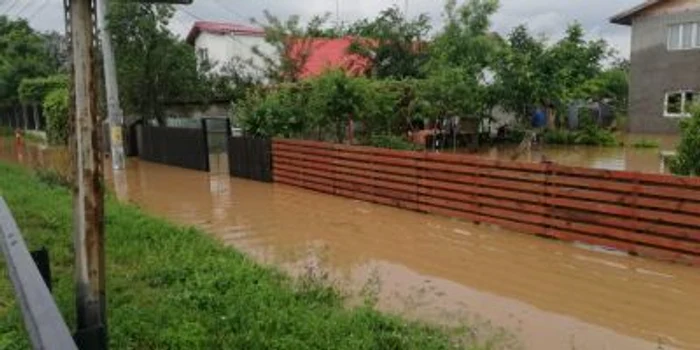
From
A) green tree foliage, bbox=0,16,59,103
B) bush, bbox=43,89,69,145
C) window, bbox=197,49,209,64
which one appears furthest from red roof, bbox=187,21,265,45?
bush, bbox=43,89,69,145

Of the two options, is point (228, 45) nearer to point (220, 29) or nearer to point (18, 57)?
point (220, 29)

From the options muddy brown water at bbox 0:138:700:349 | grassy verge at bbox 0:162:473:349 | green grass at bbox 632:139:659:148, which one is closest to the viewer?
grassy verge at bbox 0:162:473:349

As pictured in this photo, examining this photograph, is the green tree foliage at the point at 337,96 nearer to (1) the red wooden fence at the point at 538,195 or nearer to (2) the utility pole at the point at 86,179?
(1) the red wooden fence at the point at 538,195

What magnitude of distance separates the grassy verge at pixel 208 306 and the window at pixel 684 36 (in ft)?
83.7

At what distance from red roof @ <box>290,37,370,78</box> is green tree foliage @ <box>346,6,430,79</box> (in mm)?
423

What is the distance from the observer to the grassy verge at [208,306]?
5.27 m

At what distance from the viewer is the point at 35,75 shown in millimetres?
38812

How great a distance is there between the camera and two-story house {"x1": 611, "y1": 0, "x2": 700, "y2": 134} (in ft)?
92.9

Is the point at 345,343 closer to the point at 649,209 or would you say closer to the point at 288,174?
the point at 649,209

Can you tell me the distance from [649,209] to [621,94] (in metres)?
39.2

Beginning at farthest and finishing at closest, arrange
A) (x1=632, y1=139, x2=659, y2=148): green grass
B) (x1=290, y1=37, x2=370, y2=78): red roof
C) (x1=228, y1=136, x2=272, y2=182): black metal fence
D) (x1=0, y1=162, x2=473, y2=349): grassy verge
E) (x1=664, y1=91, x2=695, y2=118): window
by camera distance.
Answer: (x1=290, y1=37, x2=370, y2=78): red roof
(x1=664, y1=91, x2=695, y2=118): window
(x1=632, y1=139, x2=659, y2=148): green grass
(x1=228, y1=136, x2=272, y2=182): black metal fence
(x1=0, y1=162, x2=473, y2=349): grassy verge

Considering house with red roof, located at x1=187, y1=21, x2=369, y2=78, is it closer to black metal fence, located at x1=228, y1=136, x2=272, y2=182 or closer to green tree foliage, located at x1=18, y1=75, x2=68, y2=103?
green tree foliage, located at x1=18, y1=75, x2=68, y2=103

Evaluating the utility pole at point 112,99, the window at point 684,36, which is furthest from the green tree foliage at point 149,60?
the window at point 684,36

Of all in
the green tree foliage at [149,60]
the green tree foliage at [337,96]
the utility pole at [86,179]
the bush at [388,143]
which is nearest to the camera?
the utility pole at [86,179]
